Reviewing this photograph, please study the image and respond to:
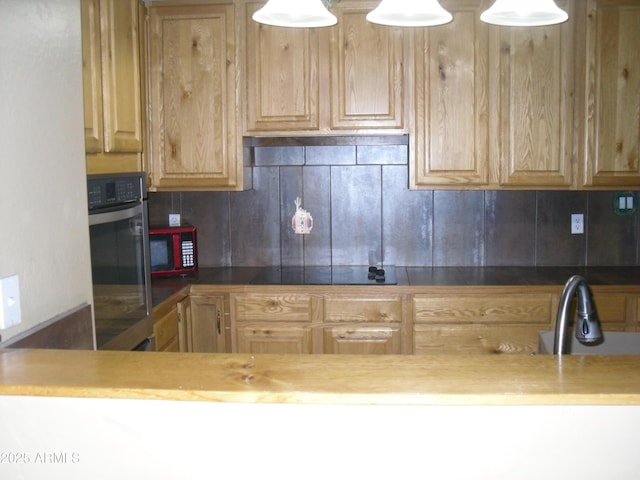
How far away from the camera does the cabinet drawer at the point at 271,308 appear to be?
3.30m

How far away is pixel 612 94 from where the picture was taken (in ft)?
10.8

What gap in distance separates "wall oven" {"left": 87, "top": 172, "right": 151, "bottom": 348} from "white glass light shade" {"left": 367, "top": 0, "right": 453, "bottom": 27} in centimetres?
103

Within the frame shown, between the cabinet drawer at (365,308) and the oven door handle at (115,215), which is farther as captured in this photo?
the cabinet drawer at (365,308)

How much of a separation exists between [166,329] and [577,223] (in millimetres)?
2281

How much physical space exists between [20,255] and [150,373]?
21.0 inches

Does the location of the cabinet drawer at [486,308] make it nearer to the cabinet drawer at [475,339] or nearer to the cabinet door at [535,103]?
the cabinet drawer at [475,339]

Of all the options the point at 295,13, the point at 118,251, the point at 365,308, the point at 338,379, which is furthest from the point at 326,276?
the point at 338,379

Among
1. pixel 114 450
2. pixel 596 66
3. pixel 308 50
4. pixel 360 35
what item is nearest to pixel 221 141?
pixel 308 50

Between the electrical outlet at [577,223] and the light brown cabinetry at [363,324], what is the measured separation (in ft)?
3.83

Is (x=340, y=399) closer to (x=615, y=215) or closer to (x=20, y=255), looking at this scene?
(x=20, y=255)

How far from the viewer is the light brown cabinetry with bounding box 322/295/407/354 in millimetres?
3264

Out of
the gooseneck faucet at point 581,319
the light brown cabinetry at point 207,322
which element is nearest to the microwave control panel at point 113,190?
the light brown cabinetry at point 207,322

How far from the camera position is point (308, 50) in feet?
11.0

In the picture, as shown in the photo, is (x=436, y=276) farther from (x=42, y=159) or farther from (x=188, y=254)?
(x=42, y=159)
